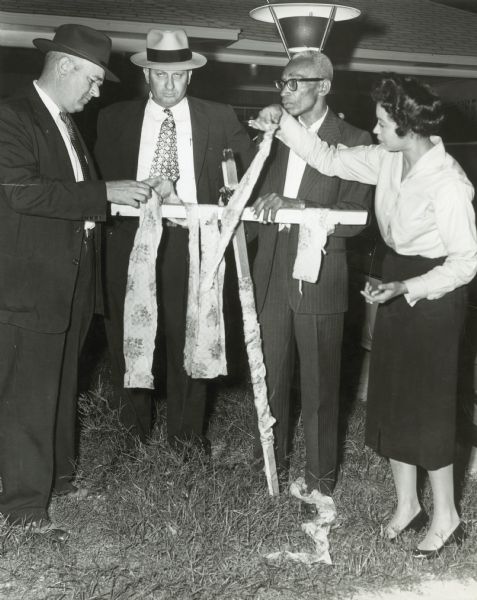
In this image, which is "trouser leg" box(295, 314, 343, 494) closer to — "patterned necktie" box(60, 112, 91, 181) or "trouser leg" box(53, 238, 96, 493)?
"trouser leg" box(53, 238, 96, 493)

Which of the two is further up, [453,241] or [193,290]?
[453,241]

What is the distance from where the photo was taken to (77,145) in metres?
3.33

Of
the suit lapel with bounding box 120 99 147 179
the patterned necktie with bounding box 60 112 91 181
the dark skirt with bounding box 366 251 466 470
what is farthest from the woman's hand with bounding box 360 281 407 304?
the suit lapel with bounding box 120 99 147 179

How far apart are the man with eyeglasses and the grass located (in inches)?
11.4

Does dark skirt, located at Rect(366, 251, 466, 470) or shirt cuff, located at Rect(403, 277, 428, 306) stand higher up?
shirt cuff, located at Rect(403, 277, 428, 306)

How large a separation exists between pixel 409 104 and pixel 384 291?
765 millimetres

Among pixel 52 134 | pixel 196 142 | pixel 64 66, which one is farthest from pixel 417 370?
pixel 64 66

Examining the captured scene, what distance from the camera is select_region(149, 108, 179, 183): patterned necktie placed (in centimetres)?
376

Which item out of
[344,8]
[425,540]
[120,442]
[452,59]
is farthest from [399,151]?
[452,59]

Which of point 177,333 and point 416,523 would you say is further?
point 177,333

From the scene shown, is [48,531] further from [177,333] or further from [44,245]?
[44,245]

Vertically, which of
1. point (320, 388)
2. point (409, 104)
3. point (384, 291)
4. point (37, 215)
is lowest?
point (320, 388)

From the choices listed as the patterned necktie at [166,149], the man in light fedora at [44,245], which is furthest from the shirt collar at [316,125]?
the man in light fedora at [44,245]

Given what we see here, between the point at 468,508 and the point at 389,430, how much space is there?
0.88m
